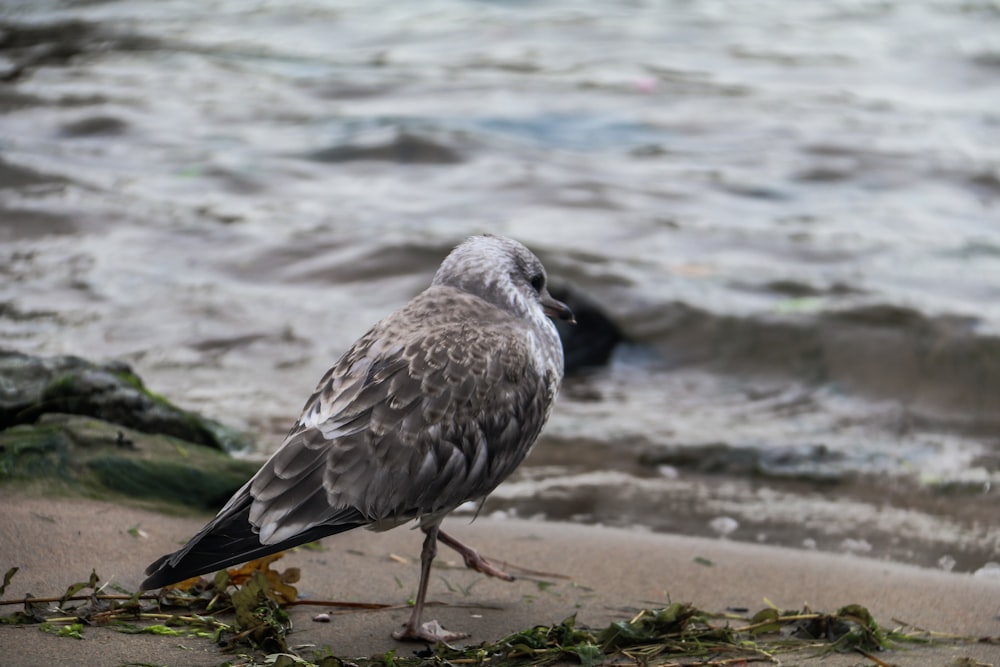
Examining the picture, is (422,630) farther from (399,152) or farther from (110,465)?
(399,152)

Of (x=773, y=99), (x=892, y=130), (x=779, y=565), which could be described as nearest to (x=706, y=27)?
(x=773, y=99)

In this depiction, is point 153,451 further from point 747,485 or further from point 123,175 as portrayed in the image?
A: point 123,175

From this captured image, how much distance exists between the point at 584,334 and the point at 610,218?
2.69 meters

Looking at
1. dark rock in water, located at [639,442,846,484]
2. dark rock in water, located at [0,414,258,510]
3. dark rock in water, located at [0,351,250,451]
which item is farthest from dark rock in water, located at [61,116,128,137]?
dark rock in water, located at [0,414,258,510]

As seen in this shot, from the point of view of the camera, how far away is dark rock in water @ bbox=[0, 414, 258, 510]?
4.86 meters

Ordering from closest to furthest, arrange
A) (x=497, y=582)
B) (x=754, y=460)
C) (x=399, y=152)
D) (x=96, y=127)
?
(x=497, y=582)
(x=754, y=460)
(x=399, y=152)
(x=96, y=127)

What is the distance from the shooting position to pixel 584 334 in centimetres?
858

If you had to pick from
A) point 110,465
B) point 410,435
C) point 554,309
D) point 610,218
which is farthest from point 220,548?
point 610,218

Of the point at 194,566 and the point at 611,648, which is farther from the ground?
the point at 194,566

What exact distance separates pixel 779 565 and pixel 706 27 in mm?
13148

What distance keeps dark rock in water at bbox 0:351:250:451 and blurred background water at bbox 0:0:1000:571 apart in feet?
3.37

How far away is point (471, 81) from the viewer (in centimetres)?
1518

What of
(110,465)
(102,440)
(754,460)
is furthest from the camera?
(754,460)

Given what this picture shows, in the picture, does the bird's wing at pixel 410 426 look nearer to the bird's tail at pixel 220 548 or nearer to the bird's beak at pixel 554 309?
the bird's tail at pixel 220 548
